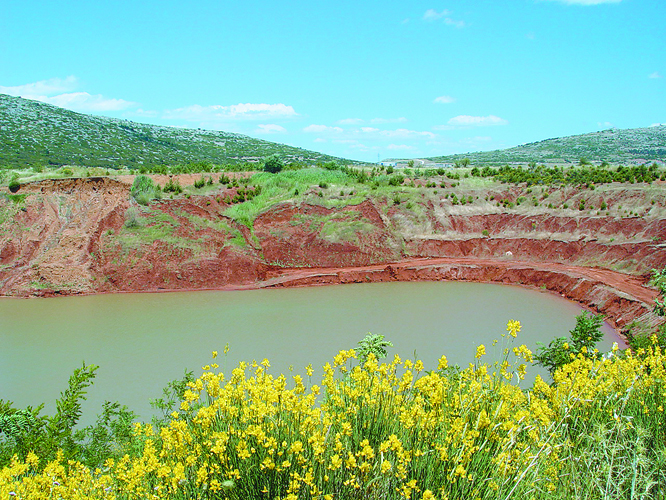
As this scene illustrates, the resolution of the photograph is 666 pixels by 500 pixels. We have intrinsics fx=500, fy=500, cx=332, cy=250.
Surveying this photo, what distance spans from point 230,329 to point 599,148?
83.9m

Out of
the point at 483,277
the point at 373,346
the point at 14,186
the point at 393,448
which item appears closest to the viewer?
the point at 393,448

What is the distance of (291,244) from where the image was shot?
26797 millimetres

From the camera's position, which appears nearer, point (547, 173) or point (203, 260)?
point (203, 260)

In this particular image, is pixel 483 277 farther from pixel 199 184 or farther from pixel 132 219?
pixel 132 219

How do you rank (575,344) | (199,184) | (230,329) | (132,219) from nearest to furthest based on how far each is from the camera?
(575,344), (230,329), (132,219), (199,184)

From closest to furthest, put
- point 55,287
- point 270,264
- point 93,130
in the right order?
point 55,287 → point 270,264 → point 93,130

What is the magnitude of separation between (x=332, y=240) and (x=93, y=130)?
188ft

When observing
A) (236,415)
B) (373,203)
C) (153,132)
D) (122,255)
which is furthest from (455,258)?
(153,132)

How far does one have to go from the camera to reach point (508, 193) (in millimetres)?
31812

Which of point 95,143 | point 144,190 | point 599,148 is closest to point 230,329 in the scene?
point 144,190

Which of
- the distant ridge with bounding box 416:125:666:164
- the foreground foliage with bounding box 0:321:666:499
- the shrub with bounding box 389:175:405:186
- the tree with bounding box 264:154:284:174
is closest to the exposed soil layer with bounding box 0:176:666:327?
the shrub with bounding box 389:175:405:186

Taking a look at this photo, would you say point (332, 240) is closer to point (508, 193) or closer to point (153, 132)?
point (508, 193)

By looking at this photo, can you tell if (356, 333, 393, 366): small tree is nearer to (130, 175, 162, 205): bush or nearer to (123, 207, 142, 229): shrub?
(123, 207, 142, 229): shrub

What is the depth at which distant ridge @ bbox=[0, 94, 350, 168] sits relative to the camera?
179ft
